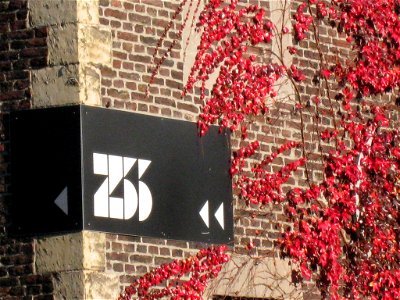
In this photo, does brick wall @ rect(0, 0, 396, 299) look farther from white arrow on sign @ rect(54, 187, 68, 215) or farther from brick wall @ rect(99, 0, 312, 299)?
white arrow on sign @ rect(54, 187, 68, 215)

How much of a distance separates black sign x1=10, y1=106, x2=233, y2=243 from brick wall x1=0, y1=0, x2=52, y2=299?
0.36ft

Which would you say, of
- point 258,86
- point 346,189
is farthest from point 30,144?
point 346,189

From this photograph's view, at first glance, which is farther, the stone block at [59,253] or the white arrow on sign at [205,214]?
the white arrow on sign at [205,214]


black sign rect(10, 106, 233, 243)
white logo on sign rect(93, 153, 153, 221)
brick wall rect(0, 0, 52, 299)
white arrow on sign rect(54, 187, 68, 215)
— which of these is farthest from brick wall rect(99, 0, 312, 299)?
brick wall rect(0, 0, 52, 299)

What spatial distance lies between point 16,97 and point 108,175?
1086mm

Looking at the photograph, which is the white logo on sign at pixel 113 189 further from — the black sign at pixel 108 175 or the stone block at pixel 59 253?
the stone block at pixel 59 253

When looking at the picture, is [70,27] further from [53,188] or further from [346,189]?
[346,189]

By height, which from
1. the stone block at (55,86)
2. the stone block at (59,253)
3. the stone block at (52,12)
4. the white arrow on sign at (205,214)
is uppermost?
the stone block at (52,12)

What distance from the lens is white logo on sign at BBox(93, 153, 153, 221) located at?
43.2ft

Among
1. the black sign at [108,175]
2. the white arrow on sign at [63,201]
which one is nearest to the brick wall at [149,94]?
the black sign at [108,175]

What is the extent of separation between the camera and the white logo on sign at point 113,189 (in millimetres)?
13156

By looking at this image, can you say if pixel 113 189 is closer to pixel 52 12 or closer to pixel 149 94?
pixel 149 94

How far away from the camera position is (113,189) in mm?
13258

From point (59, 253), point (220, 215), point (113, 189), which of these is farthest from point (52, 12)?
point (220, 215)
